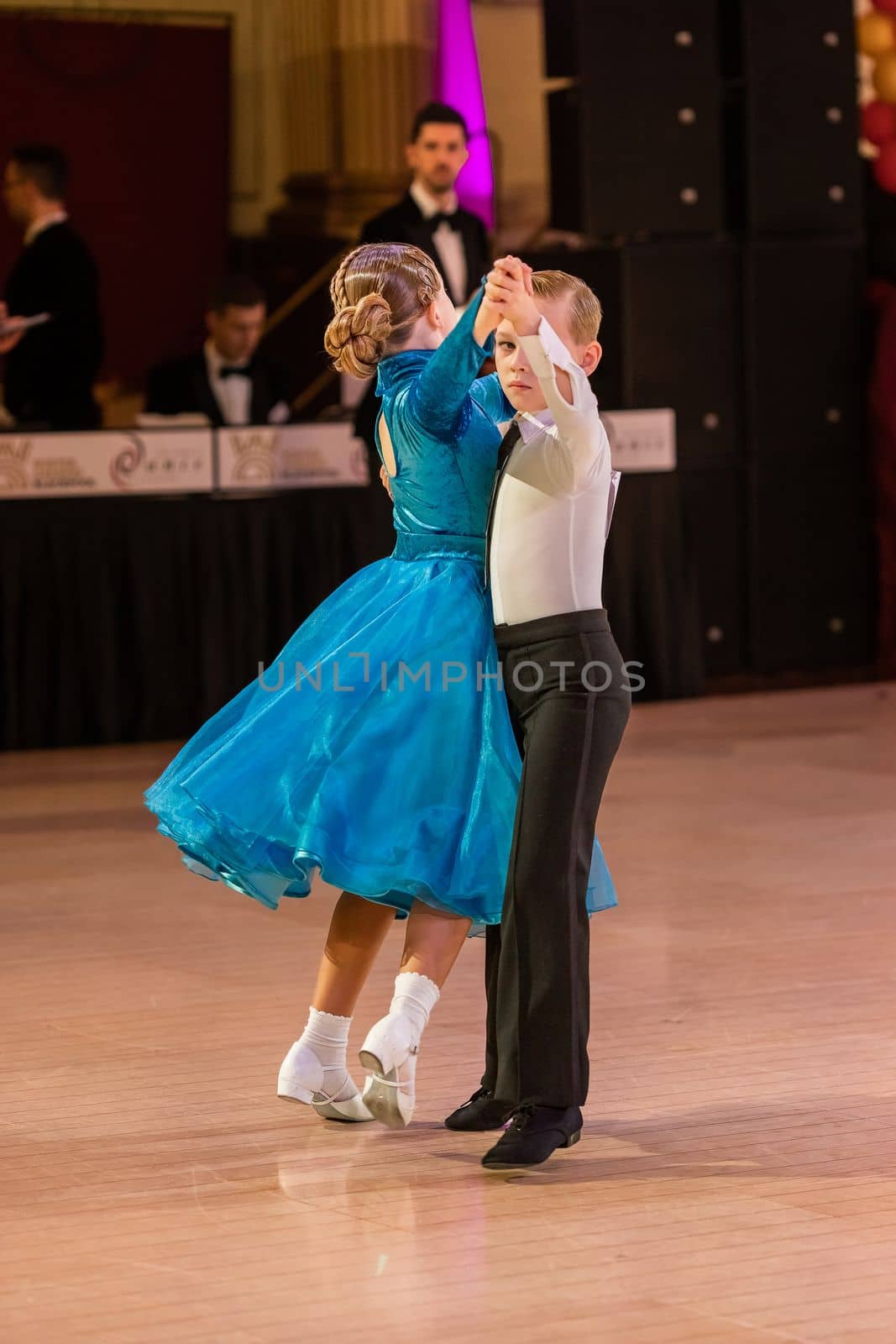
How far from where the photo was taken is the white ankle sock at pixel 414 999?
2.69 m

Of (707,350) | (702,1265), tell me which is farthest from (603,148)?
(702,1265)

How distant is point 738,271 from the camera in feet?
26.2

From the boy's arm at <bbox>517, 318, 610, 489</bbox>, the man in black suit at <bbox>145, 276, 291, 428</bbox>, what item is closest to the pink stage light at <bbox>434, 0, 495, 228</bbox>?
the man in black suit at <bbox>145, 276, 291, 428</bbox>

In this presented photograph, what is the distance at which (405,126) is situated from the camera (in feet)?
32.3

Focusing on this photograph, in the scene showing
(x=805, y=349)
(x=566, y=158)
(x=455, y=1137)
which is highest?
(x=566, y=158)

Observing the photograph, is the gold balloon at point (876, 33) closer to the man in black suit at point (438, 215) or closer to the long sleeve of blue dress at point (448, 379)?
the man in black suit at point (438, 215)

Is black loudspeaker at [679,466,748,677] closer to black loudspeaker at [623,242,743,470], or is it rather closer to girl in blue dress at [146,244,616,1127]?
black loudspeaker at [623,242,743,470]

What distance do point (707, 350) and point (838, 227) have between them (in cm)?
79

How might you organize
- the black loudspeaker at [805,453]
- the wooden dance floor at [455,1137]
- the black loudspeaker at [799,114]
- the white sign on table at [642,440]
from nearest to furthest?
the wooden dance floor at [455,1137] → the white sign on table at [642,440] → the black loudspeaker at [799,114] → the black loudspeaker at [805,453]

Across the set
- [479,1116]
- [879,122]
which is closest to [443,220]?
[879,122]

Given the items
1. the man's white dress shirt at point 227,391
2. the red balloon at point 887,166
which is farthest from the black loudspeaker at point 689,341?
the man's white dress shirt at point 227,391

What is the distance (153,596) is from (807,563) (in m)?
2.77

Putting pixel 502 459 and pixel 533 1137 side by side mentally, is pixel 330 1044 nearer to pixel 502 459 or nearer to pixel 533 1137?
pixel 533 1137

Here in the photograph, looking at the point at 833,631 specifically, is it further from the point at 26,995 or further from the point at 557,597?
the point at 557,597
